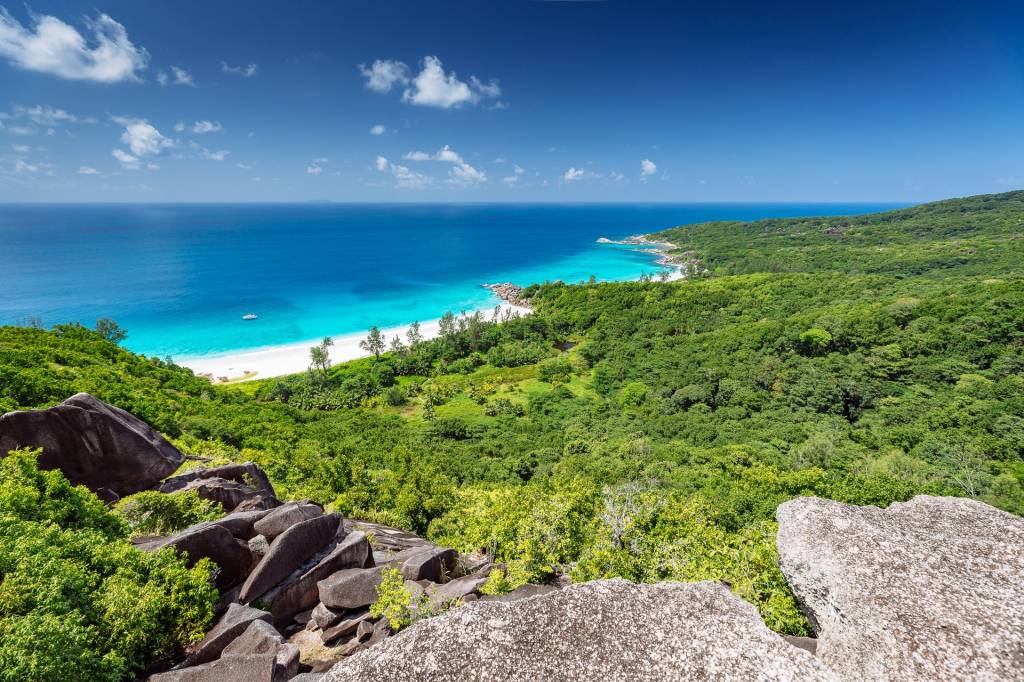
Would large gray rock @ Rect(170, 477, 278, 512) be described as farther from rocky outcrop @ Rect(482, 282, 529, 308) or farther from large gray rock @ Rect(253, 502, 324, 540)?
rocky outcrop @ Rect(482, 282, 529, 308)

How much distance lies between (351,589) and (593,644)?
28.8 ft

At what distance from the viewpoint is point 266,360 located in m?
89.7

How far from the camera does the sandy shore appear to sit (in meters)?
82.5

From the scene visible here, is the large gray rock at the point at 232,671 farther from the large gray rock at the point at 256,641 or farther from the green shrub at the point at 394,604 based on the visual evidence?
the green shrub at the point at 394,604

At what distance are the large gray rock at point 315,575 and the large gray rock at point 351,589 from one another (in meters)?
0.35

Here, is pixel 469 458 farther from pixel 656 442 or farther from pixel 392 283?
pixel 392 283

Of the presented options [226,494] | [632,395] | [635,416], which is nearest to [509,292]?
[632,395]

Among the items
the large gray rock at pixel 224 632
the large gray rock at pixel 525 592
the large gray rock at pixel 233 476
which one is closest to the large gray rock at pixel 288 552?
the large gray rock at pixel 224 632

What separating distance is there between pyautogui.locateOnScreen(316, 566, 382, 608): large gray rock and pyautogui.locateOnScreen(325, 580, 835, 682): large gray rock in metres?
5.89

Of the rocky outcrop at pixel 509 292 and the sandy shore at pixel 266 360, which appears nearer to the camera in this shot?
the sandy shore at pixel 266 360

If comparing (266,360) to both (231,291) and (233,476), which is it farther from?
(233,476)

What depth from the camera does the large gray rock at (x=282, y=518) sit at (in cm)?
1526

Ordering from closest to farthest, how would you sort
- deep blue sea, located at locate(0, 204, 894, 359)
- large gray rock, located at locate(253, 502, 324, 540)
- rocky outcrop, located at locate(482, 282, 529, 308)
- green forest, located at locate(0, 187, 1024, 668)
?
large gray rock, located at locate(253, 502, 324, 540) < green forest, located at locate(0, 187, 1024, 668) < deep blue sea, located at locate(0, 204, 894, 359) < rocky outcrop, located at locate(482, 282, 529, 308)

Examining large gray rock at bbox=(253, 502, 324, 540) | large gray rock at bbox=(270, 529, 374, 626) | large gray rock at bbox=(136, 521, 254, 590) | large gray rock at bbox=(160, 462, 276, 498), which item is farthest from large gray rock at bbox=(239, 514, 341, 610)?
large gray rock at bbox=(160, 462, 276, 498)
